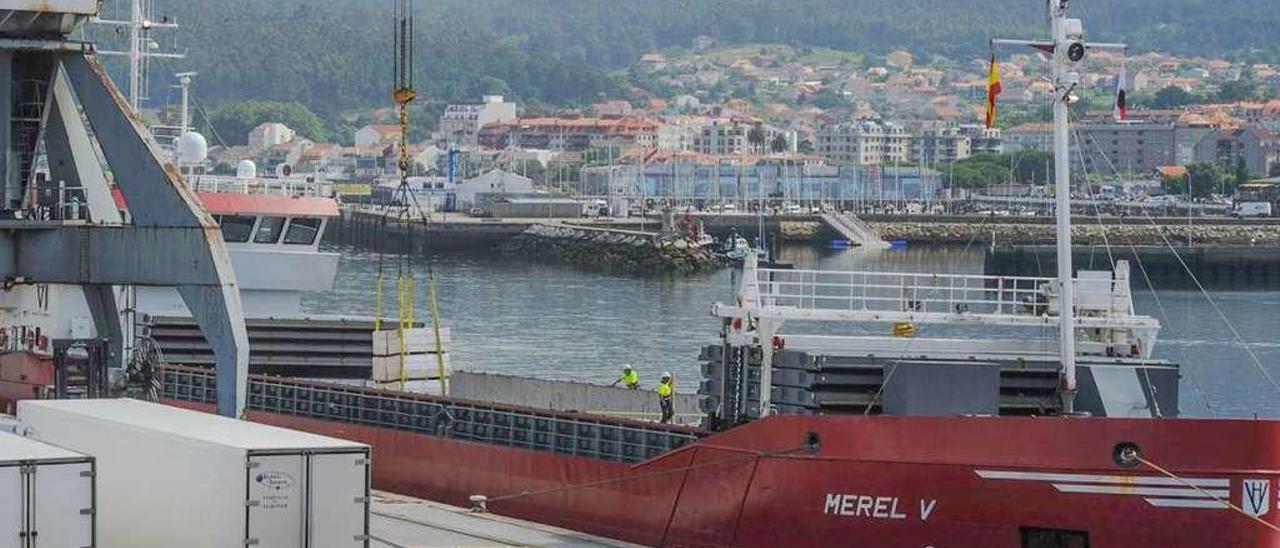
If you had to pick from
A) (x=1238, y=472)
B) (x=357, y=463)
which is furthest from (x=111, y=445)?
(x=1238, y=472)

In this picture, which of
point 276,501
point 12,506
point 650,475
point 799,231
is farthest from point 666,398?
point 799,231

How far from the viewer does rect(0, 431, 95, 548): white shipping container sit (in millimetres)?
17266

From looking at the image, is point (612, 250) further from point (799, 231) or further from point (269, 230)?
point (269, 230)

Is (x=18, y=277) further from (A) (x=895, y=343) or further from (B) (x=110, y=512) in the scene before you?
(A) (x=895, y=343)

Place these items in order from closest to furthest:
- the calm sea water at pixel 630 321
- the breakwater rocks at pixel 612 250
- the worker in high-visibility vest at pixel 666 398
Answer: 1. the worker in high-visibility vest at pixel 666 398
2. the calm sea water at pixel 630 321
3. the breakwater rocks at pixel 612 250

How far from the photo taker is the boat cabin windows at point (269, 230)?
35000mm

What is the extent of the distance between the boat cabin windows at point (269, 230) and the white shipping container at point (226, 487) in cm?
1525

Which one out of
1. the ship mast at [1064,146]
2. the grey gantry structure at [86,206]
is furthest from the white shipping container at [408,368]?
the ship mast at [1064,146]

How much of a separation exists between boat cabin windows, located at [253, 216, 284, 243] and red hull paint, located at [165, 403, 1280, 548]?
11364 millimetres

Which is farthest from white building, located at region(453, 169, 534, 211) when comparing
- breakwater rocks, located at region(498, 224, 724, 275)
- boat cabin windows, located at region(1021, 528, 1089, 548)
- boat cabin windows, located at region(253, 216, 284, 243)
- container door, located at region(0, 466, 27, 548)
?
container door, located at region(0, 466, 27, 548)

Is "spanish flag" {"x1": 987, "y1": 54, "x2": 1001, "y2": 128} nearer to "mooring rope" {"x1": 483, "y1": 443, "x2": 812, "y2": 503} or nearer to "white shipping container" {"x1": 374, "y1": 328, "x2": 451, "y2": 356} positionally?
"mooring rope" {"x1": 483, "y1": 443, "x2": 812, "y2": 503}

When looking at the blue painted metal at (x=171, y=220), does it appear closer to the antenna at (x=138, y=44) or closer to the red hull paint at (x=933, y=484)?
the red hull paint at (x=933, y=484)

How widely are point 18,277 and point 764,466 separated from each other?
7.23 meters

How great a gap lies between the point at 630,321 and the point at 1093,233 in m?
58.9
